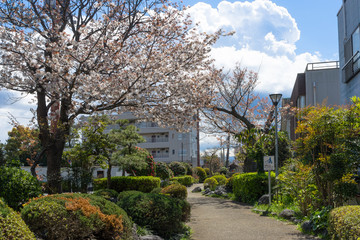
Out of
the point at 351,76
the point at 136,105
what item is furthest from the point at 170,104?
the point at 351,76

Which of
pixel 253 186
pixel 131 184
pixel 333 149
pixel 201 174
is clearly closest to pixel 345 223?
pixel 333 149

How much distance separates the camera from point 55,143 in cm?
1034

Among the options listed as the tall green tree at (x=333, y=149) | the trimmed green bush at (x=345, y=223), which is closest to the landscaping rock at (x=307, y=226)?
the tall green tree at (x=333, y=149)

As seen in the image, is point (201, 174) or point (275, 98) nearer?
point (275, 98)

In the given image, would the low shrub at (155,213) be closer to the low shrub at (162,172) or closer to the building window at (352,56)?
the building window at (352,56)

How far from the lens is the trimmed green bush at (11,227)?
3.75 meters

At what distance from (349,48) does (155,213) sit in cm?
1126

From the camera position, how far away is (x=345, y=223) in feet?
19.3

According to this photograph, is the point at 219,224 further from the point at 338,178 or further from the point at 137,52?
the point at 137,52

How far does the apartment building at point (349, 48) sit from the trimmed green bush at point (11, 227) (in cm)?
1239

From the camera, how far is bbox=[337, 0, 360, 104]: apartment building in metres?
13.1

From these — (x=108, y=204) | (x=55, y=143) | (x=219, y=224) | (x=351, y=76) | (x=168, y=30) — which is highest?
(x=168, y=30)

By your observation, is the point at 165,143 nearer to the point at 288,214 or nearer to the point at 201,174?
the point at 201,174

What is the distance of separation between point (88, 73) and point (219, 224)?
6.02 meters
